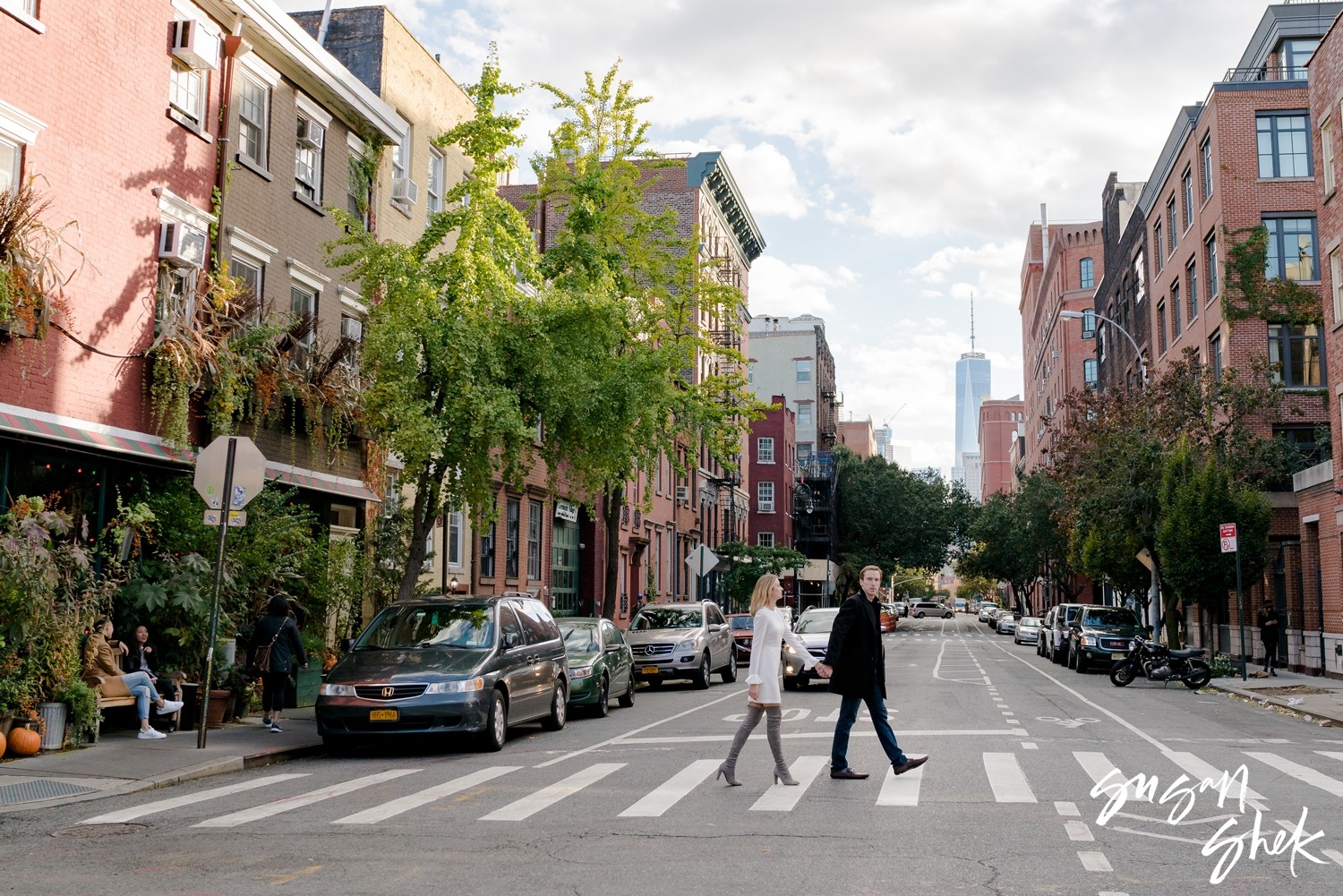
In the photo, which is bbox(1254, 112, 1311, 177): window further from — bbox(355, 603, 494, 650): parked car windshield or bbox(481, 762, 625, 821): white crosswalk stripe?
bbox(481, 762, 625, 821): white crosswalk stripe

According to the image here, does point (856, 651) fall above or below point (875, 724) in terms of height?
above

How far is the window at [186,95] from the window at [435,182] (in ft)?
26.0

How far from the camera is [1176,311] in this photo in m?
46.3

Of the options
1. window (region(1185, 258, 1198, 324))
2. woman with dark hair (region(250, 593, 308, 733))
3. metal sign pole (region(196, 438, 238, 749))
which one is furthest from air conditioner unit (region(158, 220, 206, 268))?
window (region(1185, 258, 1198, 324))

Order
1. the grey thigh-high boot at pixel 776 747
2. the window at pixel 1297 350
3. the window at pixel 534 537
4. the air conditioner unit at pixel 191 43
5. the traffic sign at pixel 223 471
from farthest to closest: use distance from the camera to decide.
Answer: the window at pixel 1297 350 < the window at pixel 534 537 < the air conditioner unit at pixel 191 43 < the traffic sign at pixel 223 471 < the grey thigh-high boot at pixel 776 747

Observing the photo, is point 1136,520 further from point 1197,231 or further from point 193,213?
point 193,213

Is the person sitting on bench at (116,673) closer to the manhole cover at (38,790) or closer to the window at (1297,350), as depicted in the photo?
the manhole cover at (38,790)

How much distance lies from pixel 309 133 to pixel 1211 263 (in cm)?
2979

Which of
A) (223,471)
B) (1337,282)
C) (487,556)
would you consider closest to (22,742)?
(223,471)

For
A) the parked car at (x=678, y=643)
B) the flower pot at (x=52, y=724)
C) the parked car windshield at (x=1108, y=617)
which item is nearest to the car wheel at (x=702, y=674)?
the parked car at (x=678, y=643)

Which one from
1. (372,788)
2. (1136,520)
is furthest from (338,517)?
(1136,520)

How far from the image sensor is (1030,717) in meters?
17.9

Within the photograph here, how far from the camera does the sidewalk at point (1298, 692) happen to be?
19484 millimetres
